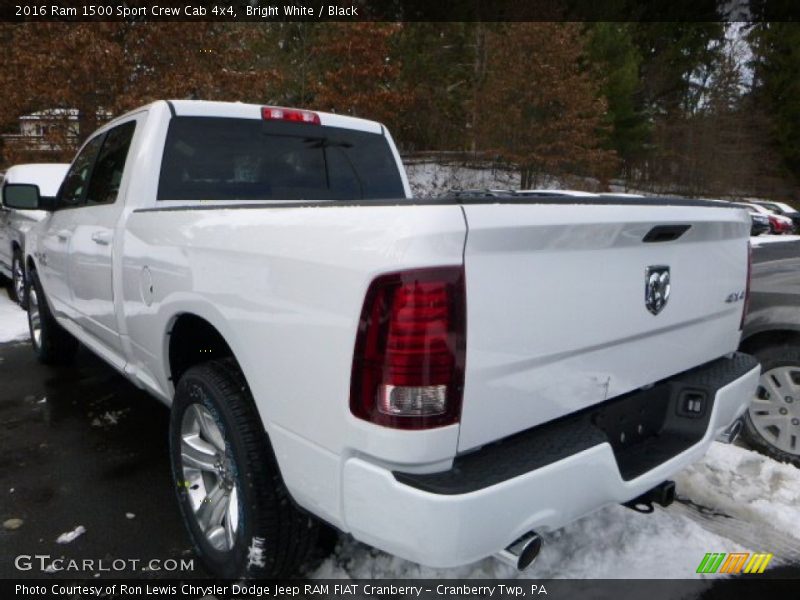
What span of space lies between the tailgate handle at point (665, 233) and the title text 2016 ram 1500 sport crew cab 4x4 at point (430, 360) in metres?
0.01

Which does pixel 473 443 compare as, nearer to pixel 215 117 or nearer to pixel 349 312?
pixel 349 312

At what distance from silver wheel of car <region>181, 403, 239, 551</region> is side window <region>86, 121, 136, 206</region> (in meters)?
1.53

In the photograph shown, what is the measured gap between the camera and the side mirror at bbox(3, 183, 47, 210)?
4.10 meters

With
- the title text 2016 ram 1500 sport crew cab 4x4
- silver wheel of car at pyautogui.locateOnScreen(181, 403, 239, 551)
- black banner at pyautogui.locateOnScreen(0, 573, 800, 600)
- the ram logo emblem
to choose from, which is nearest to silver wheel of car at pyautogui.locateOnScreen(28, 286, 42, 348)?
the title text 2016 ram 1500 sport crew cab 4x4

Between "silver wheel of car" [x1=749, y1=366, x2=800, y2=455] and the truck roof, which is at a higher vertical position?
the truck roof

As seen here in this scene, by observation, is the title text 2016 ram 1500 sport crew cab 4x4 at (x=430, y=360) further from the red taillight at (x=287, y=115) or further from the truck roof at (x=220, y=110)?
the red taillight at (x=287, y=115)

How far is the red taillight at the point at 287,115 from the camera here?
3.38 metres

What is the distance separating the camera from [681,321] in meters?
2.21

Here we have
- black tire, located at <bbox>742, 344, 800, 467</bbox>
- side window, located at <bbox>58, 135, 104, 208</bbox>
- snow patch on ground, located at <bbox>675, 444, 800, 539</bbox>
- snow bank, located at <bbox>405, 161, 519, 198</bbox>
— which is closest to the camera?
snow patch on ground, located at <bbox>675, 444, 800, 539</bbox>

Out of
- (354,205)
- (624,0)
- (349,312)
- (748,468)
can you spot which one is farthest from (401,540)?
(624,0)

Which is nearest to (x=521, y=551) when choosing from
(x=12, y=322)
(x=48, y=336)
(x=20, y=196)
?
(x=20, y=196)

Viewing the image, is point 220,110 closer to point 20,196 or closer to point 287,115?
point 287,115

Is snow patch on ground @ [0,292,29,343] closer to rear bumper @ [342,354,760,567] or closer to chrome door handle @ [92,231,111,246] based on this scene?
chrome door handle @ [92,231,111,246]

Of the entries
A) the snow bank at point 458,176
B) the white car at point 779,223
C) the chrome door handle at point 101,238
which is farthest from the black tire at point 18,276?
the white car at point 779,223
